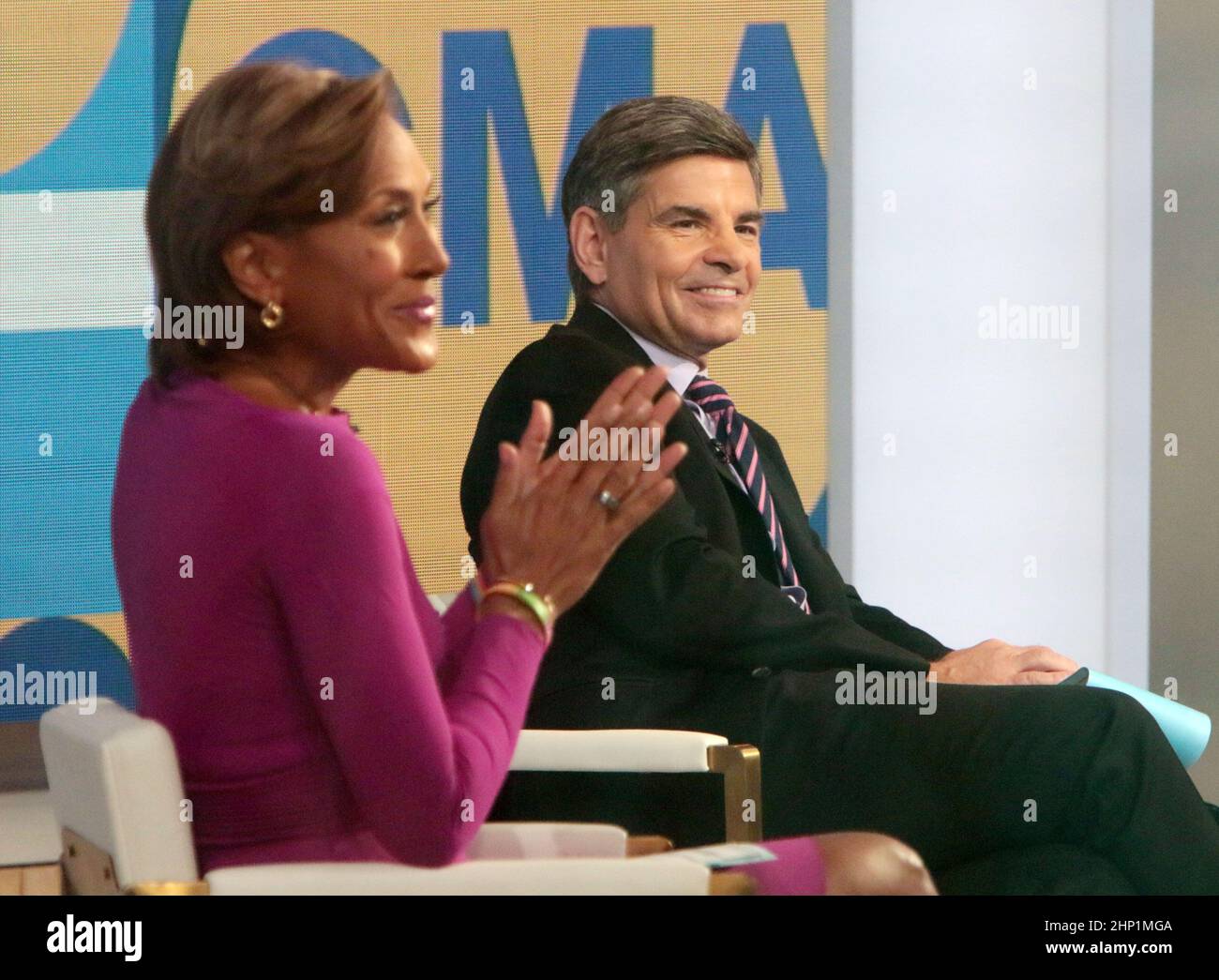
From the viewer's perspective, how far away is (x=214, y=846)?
1514 mm

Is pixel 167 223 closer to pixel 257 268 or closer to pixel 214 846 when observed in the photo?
pixel 257 268

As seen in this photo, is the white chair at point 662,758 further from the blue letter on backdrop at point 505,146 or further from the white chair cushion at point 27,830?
the blue letter on backdrop at point 505,146

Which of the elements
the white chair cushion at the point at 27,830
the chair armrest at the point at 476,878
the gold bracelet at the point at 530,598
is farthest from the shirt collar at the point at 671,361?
the white chair cushion at the point at 27,830

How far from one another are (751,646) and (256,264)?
111 cm

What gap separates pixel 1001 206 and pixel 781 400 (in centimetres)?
83

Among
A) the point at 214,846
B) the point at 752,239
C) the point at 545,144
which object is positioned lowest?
the point at 214,846

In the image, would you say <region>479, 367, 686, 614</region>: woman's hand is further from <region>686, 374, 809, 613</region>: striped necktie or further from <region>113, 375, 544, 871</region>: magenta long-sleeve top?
<region>686, 374, 809, 613</region>: striped necktie

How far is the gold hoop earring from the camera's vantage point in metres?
1.54

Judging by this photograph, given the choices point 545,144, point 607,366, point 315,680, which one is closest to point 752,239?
point 607,366

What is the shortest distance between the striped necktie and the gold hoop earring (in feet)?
4.04
